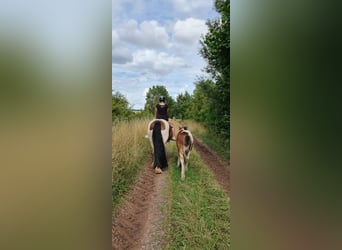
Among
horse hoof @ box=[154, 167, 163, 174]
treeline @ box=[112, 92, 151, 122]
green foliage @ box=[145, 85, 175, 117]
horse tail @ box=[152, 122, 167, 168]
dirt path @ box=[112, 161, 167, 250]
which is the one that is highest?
green foliage @ box=[145, 85, 175, 117]

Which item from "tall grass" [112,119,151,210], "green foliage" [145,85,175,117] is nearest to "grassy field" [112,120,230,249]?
"tall grass" [112,119,151,210]

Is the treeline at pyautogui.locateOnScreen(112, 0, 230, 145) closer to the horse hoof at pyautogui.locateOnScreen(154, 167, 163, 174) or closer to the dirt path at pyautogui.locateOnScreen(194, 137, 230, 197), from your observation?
the dirt path at pyautogui.locateOnScreen(194, 137, 230, 197)

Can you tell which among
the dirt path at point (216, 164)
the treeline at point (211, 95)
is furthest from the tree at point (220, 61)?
the dirt path at point (216, 164)

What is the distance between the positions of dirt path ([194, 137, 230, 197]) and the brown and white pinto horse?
0.04 metres

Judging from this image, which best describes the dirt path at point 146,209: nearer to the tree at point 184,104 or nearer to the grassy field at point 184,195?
the grassy field at point 184,195

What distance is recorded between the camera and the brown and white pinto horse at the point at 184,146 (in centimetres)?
148

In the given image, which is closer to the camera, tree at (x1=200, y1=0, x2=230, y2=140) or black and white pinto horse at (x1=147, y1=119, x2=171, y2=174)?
tree at (x1=200, y1=0, x2=230, y2=140)

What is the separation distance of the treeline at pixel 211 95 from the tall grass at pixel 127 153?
0.23 feet

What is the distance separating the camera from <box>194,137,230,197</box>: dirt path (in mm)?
1427
